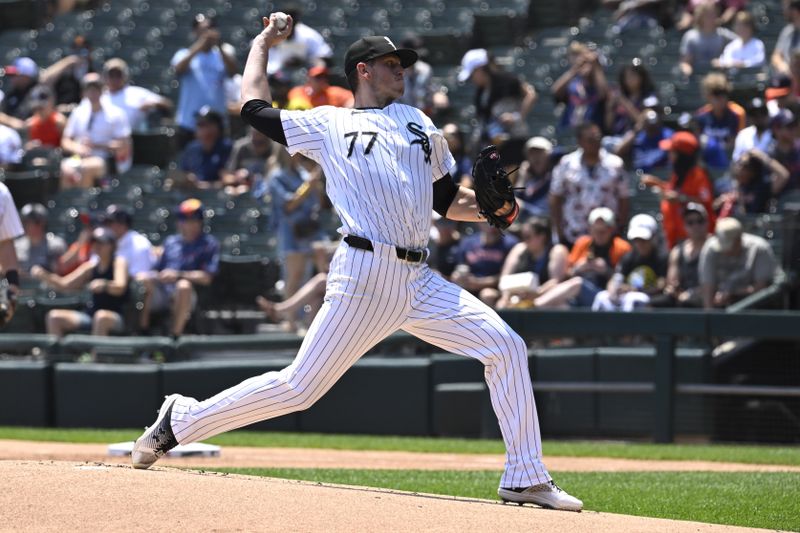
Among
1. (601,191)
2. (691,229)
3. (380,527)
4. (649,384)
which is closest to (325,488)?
(380,527)

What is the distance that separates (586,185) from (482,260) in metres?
1.12

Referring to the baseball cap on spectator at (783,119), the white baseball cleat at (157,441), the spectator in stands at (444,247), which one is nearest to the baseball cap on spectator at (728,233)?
the baseball cap on spectator at (783,119)

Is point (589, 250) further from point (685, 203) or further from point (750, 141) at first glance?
point (750, 141)

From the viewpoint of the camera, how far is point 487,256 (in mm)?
11984

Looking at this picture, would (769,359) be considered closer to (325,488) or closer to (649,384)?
(649,384)

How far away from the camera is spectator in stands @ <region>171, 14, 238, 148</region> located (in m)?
15.8

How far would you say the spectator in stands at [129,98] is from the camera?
15953 millimetres

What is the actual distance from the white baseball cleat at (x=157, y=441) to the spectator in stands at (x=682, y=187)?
6555 millimetres

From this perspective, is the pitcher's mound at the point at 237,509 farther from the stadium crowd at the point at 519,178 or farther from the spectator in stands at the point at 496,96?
the spectator in stands at the point at 496,96

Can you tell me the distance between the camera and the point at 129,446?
8688 millimetres

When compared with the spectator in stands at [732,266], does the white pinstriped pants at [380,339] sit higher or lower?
lower

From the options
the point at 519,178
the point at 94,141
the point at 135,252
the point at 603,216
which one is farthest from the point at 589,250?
the point at 94,141

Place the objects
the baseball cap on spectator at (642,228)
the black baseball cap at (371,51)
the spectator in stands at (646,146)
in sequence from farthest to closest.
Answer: the spectator in stands at (646,146) < the baseball cap on spectator at (642,228) < the black baseball cap at (371,51)

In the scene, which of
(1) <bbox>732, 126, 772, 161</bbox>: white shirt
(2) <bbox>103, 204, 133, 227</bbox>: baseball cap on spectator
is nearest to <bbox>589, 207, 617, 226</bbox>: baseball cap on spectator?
(1) <bbox>732, 126, 772, 161</bbox>: white shirt
